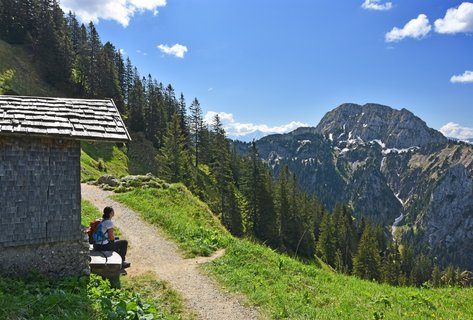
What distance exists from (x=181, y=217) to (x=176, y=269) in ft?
31.6

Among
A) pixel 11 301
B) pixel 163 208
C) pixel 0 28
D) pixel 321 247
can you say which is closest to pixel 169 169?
pixel 163 208

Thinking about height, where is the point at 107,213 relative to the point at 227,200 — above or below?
above

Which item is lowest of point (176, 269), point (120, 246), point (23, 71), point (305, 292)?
point (305, 292)

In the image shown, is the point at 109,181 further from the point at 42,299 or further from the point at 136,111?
the point at 136,111

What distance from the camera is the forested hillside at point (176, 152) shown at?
6956 cm

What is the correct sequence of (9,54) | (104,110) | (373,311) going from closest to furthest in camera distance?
(373,311) → (104,110) → (9,54)

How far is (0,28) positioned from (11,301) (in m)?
104

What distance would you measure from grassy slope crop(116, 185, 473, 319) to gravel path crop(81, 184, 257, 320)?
0.63 m

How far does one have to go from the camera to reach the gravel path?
42.5 ft

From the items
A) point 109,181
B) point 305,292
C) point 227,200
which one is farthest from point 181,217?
point 227,200

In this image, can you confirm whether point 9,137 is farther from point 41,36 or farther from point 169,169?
point 41,36

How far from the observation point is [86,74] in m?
91.1

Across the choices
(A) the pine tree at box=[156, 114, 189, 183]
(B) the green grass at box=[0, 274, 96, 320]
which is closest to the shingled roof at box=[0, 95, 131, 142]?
(B) the green grass at box=[0, 274, 96, 320]

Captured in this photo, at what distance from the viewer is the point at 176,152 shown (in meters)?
64.8
